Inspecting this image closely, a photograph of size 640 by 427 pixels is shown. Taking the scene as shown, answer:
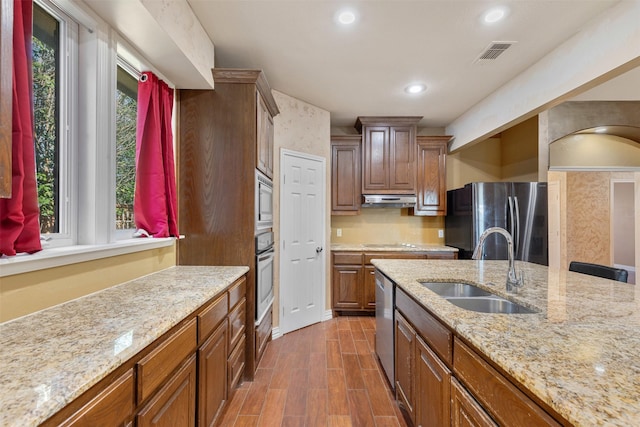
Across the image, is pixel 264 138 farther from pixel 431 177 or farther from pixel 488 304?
pixel 431 177

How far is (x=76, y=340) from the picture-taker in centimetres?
89

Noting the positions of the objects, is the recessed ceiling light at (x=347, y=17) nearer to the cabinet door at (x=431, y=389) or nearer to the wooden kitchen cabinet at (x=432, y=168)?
the cabinet door at (x=431, y=389)

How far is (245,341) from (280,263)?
38.9 inches

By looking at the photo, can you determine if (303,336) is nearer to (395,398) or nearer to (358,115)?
(395,398)

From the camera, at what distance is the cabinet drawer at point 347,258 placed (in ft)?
12.4

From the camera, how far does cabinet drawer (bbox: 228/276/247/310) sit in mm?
1910

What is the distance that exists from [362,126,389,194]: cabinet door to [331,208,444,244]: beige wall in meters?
0.53

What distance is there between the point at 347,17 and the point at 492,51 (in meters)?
1.30

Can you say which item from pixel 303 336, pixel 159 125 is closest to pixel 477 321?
pixel 159 125

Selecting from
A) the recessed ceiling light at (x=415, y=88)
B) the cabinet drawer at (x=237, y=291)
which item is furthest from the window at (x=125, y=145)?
the recessed ceiling light at (x=415, y=88)

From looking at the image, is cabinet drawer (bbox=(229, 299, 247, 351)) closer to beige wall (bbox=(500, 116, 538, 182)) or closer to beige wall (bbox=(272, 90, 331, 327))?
beige wall (bbox=(272, 90, 331, 327))

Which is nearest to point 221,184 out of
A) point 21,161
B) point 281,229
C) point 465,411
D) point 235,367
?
point 281,229

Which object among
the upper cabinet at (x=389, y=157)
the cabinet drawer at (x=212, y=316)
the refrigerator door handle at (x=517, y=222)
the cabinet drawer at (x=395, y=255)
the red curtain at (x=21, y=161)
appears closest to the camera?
the red curtain at (x=21, y=161)

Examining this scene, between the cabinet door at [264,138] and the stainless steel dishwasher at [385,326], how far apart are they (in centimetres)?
143
